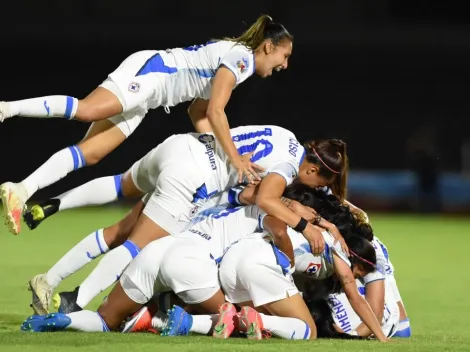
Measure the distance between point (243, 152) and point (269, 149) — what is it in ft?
0.65

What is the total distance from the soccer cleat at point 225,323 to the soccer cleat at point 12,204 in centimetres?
133

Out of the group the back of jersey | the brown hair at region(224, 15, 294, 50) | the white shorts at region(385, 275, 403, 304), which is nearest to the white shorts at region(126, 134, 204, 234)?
the back of jersey

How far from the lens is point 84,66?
2206 cm

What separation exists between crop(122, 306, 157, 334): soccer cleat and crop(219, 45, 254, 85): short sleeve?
61.7 inches

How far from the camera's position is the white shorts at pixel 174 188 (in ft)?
19.7

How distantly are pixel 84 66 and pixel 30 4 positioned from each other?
2.33 metres

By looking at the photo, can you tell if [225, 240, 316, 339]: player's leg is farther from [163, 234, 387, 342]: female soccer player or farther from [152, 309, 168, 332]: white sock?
[152, 309, 168, 332]: white sock

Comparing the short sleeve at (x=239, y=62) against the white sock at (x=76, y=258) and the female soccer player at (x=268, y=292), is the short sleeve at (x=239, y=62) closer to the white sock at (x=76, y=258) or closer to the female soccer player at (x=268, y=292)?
the female soccer player at (x=268, y=292)

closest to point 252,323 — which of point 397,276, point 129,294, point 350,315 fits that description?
point 129,294

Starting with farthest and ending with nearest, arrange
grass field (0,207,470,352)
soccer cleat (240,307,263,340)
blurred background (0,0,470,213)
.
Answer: blurred background (0,0,470,213) < soccer cleat (240,307,263,340) < grass field (0,207,470,352)

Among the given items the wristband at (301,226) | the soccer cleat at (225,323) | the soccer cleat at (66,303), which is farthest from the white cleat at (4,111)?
the wristband at (301,226)

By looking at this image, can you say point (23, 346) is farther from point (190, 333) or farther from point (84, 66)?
point (84, 66)

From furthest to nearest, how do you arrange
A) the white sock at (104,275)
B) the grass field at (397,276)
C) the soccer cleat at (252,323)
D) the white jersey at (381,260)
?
the white jersey at (381,260) → the white sock at (104,275) → the soccer cleat at (252,323) → the grass field at (397,276)

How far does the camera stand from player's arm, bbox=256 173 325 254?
18.3 feet
